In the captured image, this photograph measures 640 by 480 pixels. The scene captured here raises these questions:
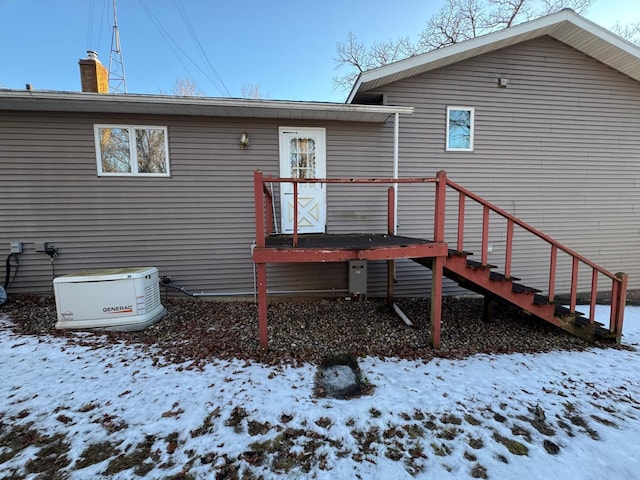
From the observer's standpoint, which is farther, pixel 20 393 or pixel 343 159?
pixel 343 159

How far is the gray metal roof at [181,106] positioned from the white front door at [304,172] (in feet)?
1.14

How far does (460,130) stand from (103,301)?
6.99 metres

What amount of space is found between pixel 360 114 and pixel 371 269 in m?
2.98

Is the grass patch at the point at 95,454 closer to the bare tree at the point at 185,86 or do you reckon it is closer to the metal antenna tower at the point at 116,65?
the metal antenna tower at the point at 116,65

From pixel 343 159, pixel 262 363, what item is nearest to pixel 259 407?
Result: pixel 262 363

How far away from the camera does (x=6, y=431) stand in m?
2.26

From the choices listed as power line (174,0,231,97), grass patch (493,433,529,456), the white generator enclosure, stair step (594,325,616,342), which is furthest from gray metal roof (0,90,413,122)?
power line (174,0,231,97)

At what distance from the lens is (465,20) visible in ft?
39.9

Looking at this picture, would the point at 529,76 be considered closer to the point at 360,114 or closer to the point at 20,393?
the point at 360,114

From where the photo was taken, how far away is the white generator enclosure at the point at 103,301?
13.2 ft

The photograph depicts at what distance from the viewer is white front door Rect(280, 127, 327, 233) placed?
543 centimetres

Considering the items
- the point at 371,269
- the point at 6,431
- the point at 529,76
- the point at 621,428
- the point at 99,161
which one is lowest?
the point at 621,428

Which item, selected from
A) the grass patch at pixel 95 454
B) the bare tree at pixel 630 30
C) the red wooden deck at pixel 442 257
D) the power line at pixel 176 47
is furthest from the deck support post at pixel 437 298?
the power line at pixel 176 47

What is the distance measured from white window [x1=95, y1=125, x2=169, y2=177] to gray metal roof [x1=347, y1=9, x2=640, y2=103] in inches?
147
